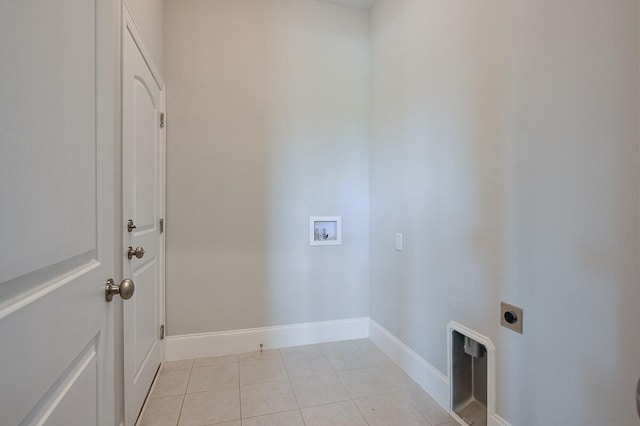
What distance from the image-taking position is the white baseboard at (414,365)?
176 cm

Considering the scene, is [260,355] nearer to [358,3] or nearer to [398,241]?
[398,241]

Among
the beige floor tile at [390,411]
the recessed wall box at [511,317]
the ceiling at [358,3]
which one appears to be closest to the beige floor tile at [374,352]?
the beige floor tile at [390,411]

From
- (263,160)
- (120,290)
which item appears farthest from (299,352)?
(120,290)

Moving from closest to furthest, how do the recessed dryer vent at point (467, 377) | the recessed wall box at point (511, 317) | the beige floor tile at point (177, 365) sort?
1. the recessed wall box at point (511, 317)
2. the recessed dryer vent at point (467, 377)
3. the beige floor tile at point (177, 365)

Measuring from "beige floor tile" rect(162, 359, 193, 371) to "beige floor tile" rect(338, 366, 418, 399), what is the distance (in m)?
1.12

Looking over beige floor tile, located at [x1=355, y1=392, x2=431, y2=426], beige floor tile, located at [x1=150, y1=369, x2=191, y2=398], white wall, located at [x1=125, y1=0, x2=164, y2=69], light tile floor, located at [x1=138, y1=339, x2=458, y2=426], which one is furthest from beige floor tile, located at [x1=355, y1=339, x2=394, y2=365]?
white wall, located at [x1=125, y1=0, x2=164, y2=69]

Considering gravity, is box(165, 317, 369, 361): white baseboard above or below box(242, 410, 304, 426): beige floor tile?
above

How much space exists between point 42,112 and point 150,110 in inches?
59.8

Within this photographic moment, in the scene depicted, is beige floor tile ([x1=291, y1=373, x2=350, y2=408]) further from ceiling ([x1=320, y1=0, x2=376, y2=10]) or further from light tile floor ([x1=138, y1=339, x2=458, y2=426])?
ceiling ([x1=320, y1=0, x2=376, y2=10])

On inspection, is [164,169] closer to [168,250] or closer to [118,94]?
[168,250]

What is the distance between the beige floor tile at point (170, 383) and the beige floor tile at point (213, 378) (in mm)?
43

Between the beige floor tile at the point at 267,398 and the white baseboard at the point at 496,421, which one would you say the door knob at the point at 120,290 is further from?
the white baseboard at the point at 496,421

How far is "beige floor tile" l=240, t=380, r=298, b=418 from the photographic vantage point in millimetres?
1717

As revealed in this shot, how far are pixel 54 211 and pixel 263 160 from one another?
1.93 metres
